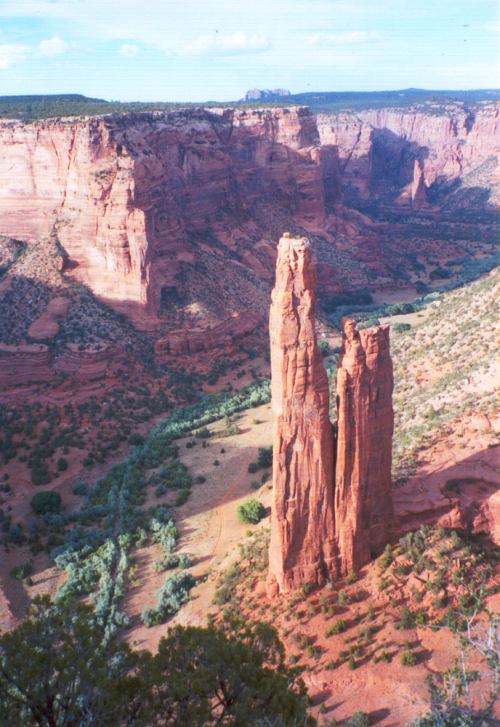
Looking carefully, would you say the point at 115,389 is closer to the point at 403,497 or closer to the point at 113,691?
the point at 403,497

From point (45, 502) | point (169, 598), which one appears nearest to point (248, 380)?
point (45, 502)


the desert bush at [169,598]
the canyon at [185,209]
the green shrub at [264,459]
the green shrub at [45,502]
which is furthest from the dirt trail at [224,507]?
the canyon at [185,209]

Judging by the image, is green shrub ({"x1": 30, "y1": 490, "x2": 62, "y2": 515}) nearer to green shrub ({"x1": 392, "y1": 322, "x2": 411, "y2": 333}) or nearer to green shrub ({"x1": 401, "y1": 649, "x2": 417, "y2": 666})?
green shrub ({"x1": 401, "y1": 649, "x2": 417, "y2": 666})

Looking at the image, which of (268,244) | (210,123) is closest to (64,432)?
(268,244)

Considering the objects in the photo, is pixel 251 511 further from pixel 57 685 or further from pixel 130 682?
pixel 57 685

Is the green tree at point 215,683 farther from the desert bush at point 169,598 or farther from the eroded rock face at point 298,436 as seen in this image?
the desert bush at point 169,598
